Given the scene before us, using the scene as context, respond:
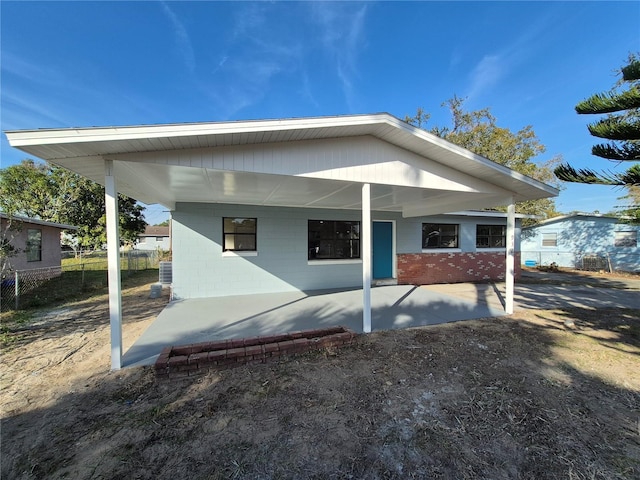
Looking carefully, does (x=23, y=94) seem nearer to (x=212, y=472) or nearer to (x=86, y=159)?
(x=86, y=159)

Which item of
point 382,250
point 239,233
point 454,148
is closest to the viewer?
point 454,148

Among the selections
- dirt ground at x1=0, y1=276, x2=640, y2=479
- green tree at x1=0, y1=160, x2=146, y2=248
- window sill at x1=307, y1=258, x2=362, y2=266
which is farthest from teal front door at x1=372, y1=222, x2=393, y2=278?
green tree at x1=0, y1=160, x2=146, y2=248

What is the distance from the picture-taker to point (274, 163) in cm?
418

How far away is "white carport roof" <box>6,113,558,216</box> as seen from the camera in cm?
332

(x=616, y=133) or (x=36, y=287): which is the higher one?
(x=616, y=133)

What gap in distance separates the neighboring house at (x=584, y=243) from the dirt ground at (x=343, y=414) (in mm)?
18005

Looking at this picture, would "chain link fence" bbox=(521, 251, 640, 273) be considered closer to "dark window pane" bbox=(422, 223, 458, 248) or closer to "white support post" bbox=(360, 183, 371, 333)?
"dark window pane" bbox=(422, 223, 458, 248)

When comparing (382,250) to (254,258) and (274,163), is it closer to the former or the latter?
(254,258)

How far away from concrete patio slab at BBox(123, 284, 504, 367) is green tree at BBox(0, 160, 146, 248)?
16.1m

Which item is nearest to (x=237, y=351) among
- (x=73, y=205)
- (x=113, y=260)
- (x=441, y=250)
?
(x=113, y=260)

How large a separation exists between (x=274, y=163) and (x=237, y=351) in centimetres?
277

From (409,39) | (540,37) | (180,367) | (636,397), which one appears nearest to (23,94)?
(180,367)

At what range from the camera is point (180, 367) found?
3381 millimetres

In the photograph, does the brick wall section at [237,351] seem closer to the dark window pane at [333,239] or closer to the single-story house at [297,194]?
the single-story house at [297,194]
